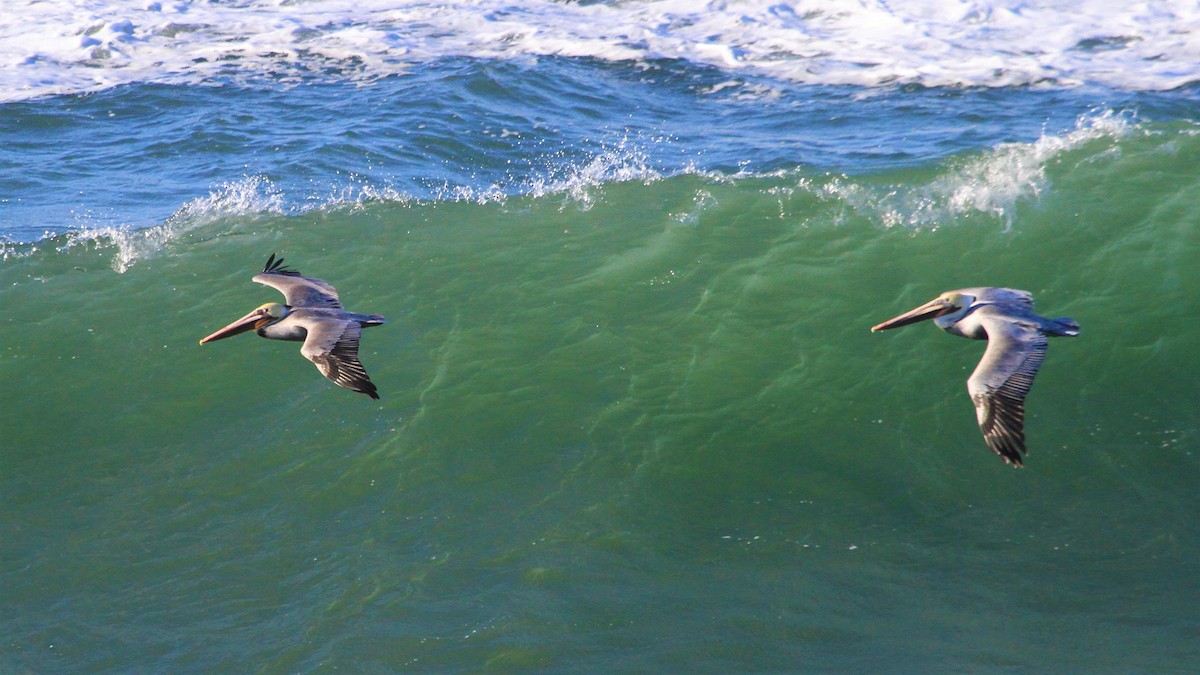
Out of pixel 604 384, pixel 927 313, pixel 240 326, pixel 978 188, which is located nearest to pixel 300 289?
pixel 240 326

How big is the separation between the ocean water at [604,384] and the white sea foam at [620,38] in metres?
0.41

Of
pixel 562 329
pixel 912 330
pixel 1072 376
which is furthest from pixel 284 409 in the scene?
pixel 1072 376

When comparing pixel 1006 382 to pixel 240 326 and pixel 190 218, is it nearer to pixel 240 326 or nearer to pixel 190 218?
pixel 240 326

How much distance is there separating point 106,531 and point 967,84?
11289 mm

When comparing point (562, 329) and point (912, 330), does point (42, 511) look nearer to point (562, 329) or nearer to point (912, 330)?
point (562, 329)

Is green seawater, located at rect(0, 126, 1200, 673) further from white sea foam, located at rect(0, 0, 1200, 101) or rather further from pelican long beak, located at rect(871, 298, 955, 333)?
white sea foam, located at rect(0, 0, 1200, 101)

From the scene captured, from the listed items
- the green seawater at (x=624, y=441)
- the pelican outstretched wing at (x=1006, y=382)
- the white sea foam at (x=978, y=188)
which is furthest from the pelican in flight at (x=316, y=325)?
the white sea foam at (x=978, y=188)

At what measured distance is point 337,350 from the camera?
22.3 feet

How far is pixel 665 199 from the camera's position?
35.2 feet

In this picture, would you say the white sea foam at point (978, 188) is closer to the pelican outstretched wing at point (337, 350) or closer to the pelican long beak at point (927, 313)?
the pelican long beak at point (927, 313)

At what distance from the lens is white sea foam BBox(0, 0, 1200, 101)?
575 inches

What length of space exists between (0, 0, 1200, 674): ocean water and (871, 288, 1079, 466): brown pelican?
0.78 metres

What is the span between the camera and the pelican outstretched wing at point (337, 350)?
6402mm

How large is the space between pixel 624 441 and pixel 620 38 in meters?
10.0
